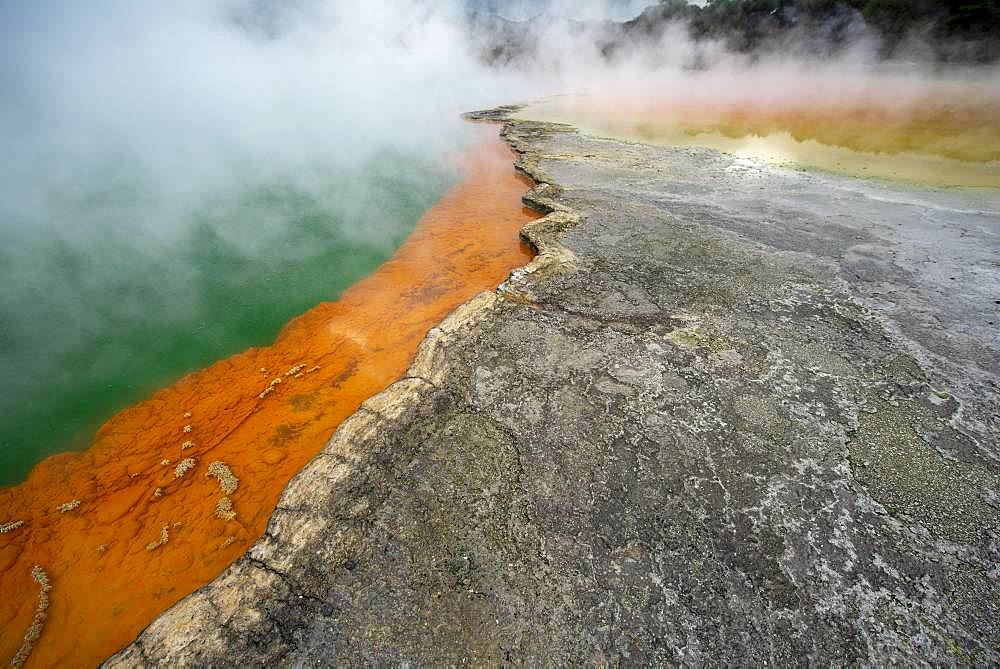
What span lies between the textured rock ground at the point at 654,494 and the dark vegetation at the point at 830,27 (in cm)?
2489

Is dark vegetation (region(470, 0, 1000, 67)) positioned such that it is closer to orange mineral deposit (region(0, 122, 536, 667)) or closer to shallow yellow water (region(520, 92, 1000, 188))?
shallow yellow water (region(520, 92, 1000, 188))

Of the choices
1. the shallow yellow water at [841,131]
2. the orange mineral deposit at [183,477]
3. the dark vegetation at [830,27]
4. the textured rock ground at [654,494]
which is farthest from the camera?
the dark vegetation at [830,27]

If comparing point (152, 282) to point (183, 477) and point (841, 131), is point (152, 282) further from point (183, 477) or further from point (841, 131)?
point (841, 131)

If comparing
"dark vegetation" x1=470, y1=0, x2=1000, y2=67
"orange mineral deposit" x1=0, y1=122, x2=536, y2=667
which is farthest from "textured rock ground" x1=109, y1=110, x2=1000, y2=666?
"dark vegetation" x1=470, y1=0, x2=1000, y2=67

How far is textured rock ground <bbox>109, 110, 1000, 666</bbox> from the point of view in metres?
1.73

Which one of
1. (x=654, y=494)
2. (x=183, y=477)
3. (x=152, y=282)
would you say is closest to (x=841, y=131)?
(x=654, y=494)

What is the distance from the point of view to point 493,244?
602 cm

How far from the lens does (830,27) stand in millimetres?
24703

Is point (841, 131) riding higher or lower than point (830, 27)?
lower

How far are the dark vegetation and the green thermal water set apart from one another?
25.7 meters

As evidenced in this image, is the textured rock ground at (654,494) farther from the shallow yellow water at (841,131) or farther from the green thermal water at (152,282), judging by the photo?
the shallow yellow water at (841,131)

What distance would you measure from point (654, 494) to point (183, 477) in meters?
3.19

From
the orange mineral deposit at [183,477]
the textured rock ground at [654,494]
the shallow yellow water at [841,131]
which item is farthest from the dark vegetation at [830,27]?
the orange mineral deposit at [183,477]

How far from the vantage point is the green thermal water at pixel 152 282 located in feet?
12.7
